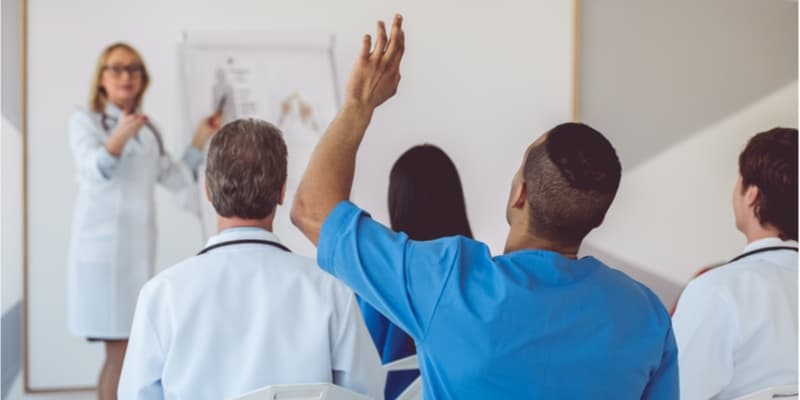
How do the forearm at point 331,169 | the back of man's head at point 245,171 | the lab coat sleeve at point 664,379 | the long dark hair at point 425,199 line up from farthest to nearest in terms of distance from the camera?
the long dark hair at point 425,199, the back of man's head at point 245,171, the lab coat sleeve at point 664,379, the forearm at point 331,169

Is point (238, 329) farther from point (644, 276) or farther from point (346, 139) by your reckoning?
point (644, 276)

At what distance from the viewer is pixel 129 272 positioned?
3639 mm

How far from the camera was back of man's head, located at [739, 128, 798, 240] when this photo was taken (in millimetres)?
1966

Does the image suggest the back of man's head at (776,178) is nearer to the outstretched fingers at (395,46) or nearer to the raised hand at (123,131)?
the outstretched fingers at (395,46)

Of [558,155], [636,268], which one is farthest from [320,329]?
[636,268]

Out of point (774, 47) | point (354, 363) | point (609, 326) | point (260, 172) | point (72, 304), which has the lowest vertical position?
point (72, 304)

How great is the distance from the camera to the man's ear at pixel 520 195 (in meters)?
1.26

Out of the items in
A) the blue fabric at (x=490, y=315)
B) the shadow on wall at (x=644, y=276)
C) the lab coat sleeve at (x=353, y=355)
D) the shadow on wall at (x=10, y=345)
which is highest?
the blue fabric at (x=490, y=315)

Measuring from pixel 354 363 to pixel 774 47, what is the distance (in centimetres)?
350

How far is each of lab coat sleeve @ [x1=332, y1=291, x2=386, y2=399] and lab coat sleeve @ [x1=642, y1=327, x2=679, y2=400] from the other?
1.93 ft

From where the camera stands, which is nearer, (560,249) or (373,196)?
(560,249)

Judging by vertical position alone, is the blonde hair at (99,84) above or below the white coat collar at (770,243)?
above

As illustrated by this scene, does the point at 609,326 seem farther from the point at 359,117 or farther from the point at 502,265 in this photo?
the point at 359,117

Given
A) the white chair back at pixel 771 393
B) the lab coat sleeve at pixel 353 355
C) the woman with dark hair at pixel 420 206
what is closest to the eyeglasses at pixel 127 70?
the woman with dark hair at pixel 420 206
